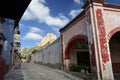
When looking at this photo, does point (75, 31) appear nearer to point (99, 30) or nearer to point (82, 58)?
point (99, 30)

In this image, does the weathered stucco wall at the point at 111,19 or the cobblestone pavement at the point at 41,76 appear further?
the cobblestone pavement at the point at 41,76

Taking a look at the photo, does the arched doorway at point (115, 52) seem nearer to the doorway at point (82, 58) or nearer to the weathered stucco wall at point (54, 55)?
the doorway at point (82, 58)

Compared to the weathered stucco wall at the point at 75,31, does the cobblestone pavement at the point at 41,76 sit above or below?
below

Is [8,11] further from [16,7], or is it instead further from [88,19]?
[88,19]

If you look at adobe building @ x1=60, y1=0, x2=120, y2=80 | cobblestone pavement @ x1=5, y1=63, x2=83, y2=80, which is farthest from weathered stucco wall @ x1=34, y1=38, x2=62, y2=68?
adobe building @ x1=60, y1=0, x2=120, y2=80

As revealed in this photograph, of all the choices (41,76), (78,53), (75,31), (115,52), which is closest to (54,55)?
(78,53)

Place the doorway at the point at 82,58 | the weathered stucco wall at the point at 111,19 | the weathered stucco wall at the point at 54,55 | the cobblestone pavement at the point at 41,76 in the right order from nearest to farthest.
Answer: the weathered stucco wall at the point at 111,19 < the cobblestone pavement at the point at 41,76 < the doorway at the point at 82,58 < the weathered stucco wall at the point at 54,55

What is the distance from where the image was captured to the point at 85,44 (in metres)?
14.4

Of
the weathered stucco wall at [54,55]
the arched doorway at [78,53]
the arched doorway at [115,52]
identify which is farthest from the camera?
the weathered stucco wall at [54,55]

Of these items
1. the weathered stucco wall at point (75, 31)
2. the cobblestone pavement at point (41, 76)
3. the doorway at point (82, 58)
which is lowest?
the cobblestone pavement at point (41, 76)

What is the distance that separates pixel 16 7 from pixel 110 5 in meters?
8.14

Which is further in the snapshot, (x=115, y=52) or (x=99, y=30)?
(x=115, y=52)

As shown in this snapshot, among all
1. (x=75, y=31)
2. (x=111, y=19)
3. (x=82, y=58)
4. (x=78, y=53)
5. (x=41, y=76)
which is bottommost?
(x=41, y=76)

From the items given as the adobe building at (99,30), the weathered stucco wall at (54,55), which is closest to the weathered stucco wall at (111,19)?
the adobe building at (99,30)
